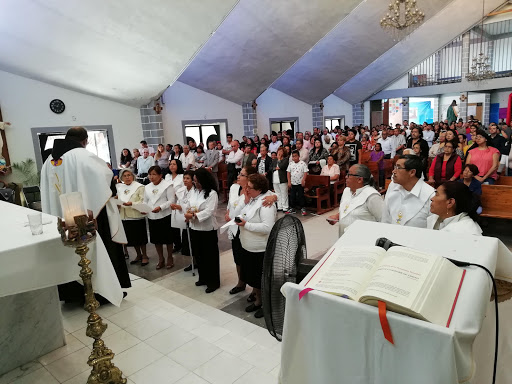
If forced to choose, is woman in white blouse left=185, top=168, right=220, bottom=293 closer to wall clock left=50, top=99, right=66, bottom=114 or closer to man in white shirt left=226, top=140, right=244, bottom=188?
man in white shirt left=226, top=140, right=244, bottom=188

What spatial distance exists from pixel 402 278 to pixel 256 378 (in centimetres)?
161

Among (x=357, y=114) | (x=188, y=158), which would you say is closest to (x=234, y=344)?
(x=188, y=158)

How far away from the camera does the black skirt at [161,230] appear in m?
5.06

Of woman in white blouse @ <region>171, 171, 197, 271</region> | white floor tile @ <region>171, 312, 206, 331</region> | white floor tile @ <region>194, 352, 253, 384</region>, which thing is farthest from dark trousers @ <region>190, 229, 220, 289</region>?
white floor tile @ <region>194, 352, 253, 384</region>

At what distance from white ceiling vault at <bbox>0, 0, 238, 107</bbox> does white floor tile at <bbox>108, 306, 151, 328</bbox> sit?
18.0 feet

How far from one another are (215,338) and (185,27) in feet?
21.3

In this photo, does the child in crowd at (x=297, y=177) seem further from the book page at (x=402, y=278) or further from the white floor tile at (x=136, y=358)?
the book page at (x=402, y=278)

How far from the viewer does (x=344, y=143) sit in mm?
8844

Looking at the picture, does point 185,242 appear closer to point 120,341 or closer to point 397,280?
point 120,341

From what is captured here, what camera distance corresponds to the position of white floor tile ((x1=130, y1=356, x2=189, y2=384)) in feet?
7.50

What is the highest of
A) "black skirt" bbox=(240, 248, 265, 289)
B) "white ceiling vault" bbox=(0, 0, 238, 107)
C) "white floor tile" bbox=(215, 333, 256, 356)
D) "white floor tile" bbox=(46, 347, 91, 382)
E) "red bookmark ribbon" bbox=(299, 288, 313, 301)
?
"white ceiling vault" bbox=(0, 0, 238, 107)

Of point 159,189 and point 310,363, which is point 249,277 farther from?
point 310,363

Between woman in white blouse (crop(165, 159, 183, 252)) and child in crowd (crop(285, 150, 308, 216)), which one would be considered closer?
woman in white blouse (crop(165, 159, 183, 252))

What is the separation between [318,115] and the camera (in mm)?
17531
